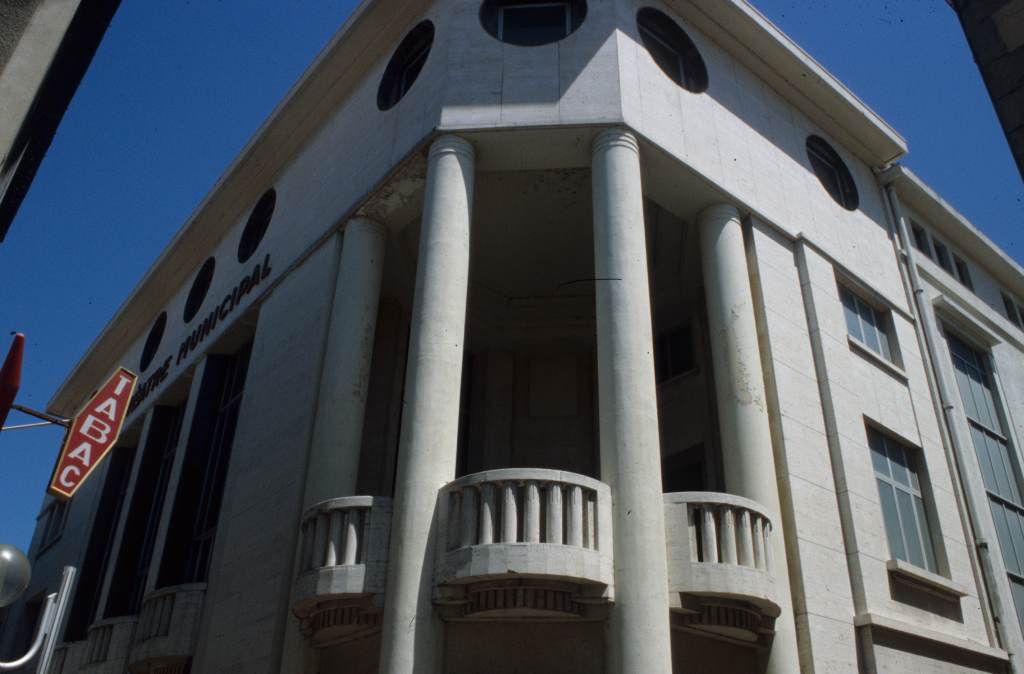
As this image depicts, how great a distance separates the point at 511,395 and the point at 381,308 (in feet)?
11.8

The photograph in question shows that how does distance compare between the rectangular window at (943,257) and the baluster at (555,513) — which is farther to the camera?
the rectangular window at (943,257)

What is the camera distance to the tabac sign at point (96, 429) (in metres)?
12.0

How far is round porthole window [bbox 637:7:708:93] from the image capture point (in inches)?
621

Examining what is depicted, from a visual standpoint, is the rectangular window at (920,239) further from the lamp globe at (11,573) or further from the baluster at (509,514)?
the lamp globe at (11,573)

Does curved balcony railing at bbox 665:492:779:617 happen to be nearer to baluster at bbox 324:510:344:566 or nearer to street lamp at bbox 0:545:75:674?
baluster at bbox 324:510:344:566

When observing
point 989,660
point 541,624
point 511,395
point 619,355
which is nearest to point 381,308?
point 511,395

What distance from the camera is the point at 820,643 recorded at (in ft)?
38.1

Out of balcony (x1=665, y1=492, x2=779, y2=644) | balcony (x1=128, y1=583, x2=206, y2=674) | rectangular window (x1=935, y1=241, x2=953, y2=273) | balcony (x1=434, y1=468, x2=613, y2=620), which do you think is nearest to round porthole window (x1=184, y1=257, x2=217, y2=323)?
balcony (x1=128, y1=583, x2=206, y2=674)

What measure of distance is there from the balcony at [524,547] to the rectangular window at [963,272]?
1627cm

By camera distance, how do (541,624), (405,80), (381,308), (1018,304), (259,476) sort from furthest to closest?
1. (1018,304)
2. (381,308)
3. (405,80)
4. (259,476)
5. (541,624)

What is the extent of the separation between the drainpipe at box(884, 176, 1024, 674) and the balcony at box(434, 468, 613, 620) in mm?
8834

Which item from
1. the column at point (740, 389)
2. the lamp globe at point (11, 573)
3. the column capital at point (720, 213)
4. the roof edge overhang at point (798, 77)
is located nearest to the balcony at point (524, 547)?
the column at point (740, 389)

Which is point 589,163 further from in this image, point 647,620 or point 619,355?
point 647,620

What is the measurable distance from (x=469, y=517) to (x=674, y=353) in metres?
9.39
